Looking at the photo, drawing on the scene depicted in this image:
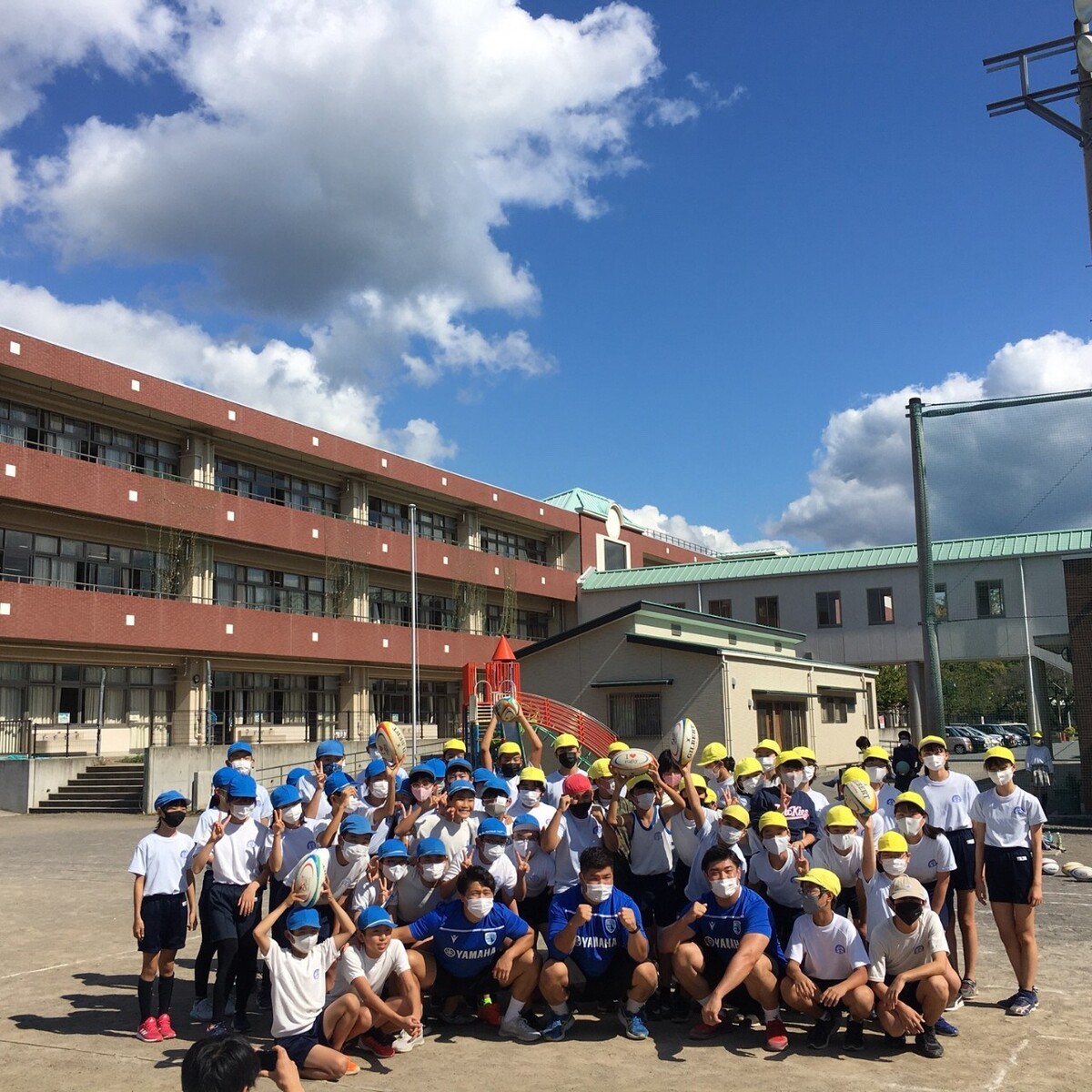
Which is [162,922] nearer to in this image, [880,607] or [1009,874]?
[1009,874]

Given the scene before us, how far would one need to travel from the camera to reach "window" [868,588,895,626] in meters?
44.6

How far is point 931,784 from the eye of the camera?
8539 millimetres

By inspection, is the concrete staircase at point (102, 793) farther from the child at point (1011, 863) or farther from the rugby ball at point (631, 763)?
the child at point (1011, 863)

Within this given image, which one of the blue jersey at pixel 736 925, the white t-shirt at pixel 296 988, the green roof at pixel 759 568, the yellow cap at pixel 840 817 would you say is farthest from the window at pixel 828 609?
the white t-shirt at pixel 296 988

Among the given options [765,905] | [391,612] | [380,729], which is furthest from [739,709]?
[765,905]

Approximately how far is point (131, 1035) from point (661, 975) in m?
3.65

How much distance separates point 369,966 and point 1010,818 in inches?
185

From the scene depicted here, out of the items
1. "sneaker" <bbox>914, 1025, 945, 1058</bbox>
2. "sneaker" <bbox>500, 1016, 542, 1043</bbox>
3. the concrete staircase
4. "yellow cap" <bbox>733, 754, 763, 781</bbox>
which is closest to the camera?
"sneaker" <bbox>914, 1025, 945, 1058</bbox>

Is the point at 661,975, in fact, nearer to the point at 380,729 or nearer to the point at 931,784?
the point at 931,784

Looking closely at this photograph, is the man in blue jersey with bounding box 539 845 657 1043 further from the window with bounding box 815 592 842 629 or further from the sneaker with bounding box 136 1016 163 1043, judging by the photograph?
the window with bounding box 815 592 842 629

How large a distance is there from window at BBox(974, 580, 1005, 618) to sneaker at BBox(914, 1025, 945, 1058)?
39.0 feet

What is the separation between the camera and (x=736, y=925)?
282 inches

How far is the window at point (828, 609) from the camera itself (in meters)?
45.8

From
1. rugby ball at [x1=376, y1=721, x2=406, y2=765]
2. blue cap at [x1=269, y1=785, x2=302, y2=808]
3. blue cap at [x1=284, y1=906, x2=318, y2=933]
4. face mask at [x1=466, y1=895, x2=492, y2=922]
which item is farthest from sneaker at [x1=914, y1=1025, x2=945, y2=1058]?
rugby ball at [x1=376, y1=721, x2=406, y2=765]
